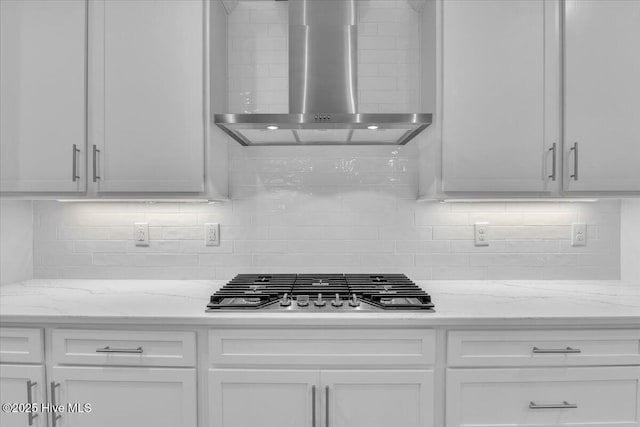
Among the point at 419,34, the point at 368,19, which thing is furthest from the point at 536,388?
the point at 368,19

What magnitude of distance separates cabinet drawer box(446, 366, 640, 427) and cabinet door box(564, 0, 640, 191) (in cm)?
84

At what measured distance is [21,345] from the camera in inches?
60.7

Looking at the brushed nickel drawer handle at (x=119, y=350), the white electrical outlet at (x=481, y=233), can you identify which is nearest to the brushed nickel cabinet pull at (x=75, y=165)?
the brushed nickel drawer handle at (x=119, y=350)

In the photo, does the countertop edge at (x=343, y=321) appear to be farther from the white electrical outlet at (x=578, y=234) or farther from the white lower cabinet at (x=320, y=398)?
the white electrical outlet at (x=578, y=234)

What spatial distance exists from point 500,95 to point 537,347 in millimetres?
1074

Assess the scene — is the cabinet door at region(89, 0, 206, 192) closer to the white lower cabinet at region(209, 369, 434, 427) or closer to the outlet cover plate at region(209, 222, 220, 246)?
the outlet cover plate at region(209, 222, 220, 246)

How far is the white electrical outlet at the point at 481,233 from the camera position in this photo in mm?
2148

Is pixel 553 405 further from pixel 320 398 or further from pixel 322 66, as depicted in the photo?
→ pixel 322 66

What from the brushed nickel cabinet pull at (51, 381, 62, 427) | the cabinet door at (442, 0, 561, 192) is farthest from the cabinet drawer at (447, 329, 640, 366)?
the brushed nickel cabinet pull at (51, 381, 62, 427)

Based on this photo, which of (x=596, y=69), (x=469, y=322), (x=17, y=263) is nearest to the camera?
(x=469, y=322)

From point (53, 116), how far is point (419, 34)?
1862 millimetres

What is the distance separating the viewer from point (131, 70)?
1.78 meters

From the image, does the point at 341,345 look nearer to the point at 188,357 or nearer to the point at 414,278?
the point at 188,357

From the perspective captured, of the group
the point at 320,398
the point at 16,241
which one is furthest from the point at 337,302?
the point at 16,241
